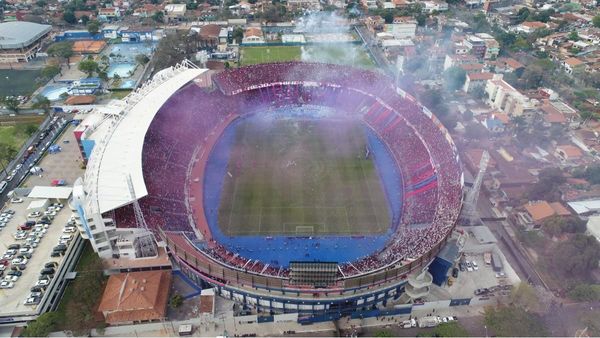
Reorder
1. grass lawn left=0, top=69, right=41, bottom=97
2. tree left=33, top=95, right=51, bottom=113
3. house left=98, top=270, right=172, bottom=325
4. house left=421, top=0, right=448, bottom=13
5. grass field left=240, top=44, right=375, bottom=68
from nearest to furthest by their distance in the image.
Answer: house left=98, top=270, right=172, bottom=325 → tree left=33, top=95, right=51, bottom=113 → grass lawn left=0, top=69, right=41, bottom=97 → grass field left=240, top=44, right=375, bottom=68 → house left=421, top=0, right=448, bottom=13

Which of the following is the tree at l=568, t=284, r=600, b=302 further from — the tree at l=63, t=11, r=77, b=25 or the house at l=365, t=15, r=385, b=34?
the tree at l=63, t=11, r=77, b=25

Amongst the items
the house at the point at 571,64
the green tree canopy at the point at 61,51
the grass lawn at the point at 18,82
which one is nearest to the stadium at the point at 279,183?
the grass lawn at the point at 18,82

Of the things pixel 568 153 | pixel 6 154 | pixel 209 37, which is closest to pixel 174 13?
pixel 209 37

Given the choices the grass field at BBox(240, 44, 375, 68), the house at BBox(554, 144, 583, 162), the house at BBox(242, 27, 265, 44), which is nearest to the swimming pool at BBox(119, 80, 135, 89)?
the grass field at BBox(240, 44, 375, 68)

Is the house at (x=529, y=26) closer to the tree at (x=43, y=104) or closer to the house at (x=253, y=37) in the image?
the house at (x=253, y=37)

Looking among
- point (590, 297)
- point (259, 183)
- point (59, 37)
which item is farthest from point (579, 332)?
point (59, 37)

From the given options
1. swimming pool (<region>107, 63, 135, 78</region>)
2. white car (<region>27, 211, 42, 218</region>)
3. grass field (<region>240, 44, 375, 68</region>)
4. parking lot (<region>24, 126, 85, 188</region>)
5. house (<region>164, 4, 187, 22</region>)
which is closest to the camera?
white car (<region>27, 211, 42, 218</region>)
